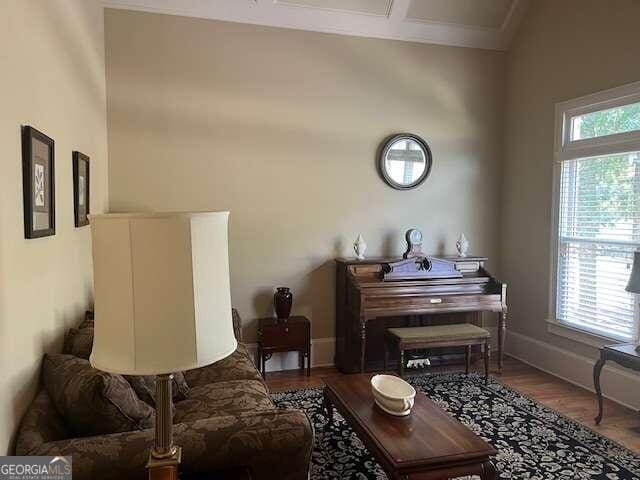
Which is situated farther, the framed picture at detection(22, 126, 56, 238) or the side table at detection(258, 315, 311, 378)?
the side table at detection(258, 315, 311, 378)

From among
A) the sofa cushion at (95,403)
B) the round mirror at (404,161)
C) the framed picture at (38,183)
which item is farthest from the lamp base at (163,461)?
the round mirror at (404,161)

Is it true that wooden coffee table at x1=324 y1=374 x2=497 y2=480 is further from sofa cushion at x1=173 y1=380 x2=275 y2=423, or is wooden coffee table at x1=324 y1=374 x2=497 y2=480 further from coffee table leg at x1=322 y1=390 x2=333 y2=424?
sofa cushion at x1=173 y1=380 x2=275 y2=423

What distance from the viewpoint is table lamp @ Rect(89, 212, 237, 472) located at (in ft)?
3.94

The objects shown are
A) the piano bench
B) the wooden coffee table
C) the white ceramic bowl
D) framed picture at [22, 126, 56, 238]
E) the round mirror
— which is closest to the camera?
framed picture at [22, 126, 56, 238]

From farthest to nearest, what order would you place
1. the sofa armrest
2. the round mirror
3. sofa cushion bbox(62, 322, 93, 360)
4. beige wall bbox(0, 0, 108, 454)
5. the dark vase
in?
the round mirror, the dark vase, sofa cushion bbox(62, 322, 93, 360), beige wall bbox(0, 0, 108, 454), the sofa armrest

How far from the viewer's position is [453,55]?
4734mm

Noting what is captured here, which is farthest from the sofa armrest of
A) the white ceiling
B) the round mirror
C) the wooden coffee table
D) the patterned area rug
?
the white ceiling

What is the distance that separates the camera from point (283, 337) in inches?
160

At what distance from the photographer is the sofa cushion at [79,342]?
7.16 ft

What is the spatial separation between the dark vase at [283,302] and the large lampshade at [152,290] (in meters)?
2.89

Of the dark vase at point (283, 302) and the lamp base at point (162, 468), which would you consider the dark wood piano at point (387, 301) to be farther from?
the lamp base at point (162, 468)

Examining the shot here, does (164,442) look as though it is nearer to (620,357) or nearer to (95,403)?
(95,403)

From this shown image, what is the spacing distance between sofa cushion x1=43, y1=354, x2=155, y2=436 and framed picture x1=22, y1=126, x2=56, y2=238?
60cm

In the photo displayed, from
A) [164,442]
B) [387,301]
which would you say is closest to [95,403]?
[164,442]
